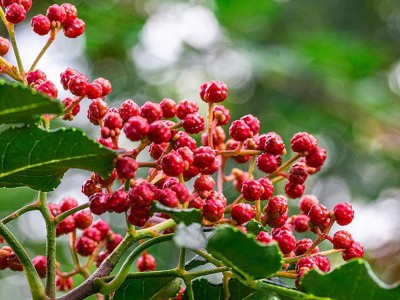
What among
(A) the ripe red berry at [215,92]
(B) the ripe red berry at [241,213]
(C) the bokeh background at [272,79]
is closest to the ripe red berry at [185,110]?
(A) the ripe red berry at [215,92]

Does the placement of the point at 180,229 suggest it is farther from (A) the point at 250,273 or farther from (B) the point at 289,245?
(B) the point at 289,245

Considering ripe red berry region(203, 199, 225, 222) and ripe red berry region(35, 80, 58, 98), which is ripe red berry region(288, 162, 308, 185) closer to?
ripe red berry region(203, 199, 225, 222)

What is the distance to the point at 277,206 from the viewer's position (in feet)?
4.25

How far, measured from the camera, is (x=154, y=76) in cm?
539

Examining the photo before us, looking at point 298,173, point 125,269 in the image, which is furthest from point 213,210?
point 298,173

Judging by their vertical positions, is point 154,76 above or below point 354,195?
above

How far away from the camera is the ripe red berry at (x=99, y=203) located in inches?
48.5

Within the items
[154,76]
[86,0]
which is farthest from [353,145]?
[86,0]

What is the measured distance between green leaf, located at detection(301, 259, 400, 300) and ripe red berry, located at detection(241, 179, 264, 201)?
Answer: 0.83 ft

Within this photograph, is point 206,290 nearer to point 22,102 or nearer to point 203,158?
point 203,158

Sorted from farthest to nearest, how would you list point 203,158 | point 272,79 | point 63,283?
1. point 272,79
2. point 63,283
3. point 203,158

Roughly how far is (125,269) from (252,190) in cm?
30

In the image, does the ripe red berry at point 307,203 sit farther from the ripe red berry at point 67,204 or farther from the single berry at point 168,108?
the ripe red berry at point 67,204

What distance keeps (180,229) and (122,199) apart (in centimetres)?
21
